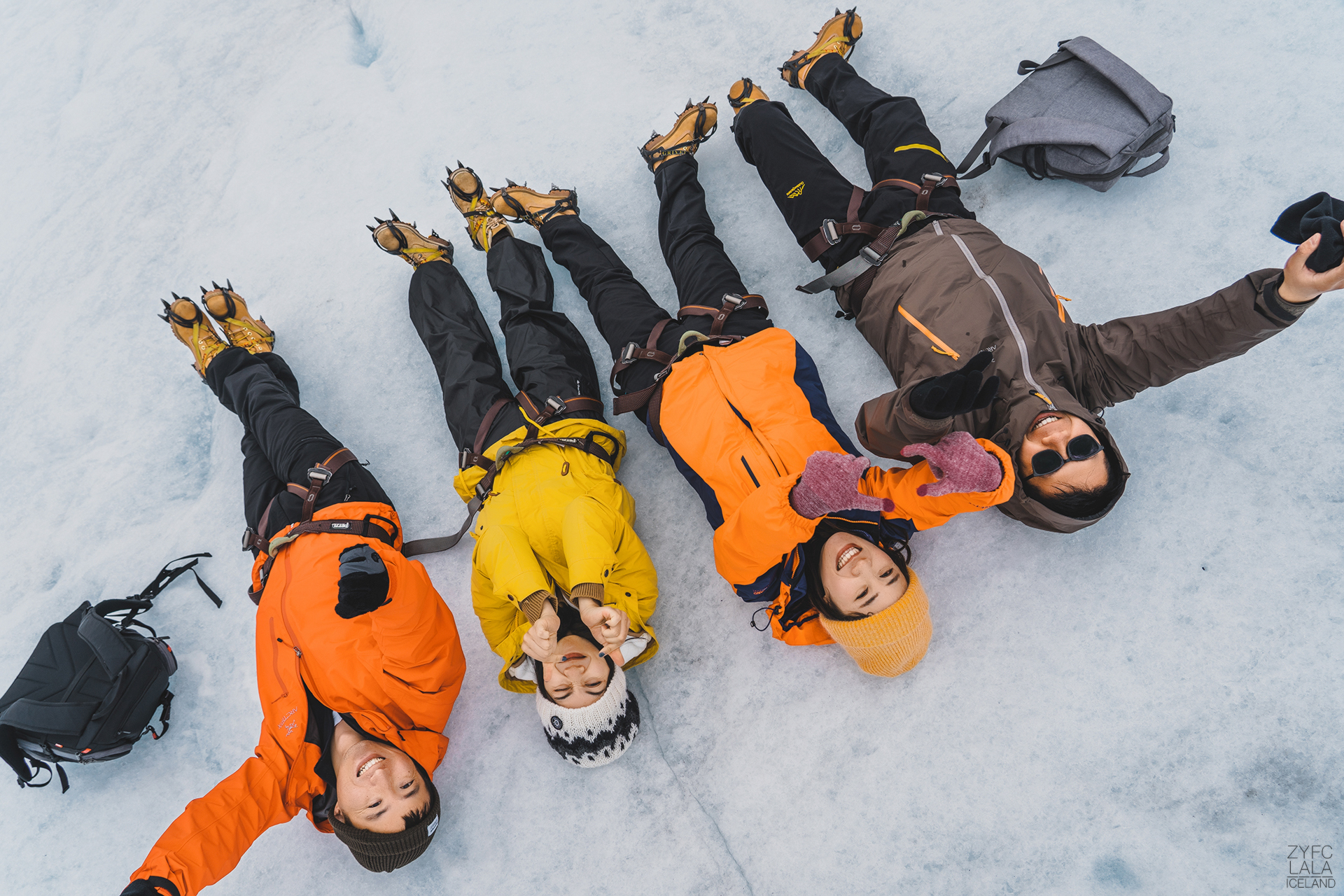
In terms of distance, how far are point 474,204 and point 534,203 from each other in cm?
33

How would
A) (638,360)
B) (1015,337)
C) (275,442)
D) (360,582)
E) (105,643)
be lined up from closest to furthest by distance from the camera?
1. (360,582)
2. (1015,337)
3. (105,643)
4. (638,360)
5. (275,442)

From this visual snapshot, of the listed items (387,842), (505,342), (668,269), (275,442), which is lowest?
(387,842)

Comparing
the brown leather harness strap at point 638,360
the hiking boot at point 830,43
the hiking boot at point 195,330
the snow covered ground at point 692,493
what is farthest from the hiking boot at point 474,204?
the hiking boot at point 830,43

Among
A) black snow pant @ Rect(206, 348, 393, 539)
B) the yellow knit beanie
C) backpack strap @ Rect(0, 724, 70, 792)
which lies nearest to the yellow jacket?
black snow pant @ Rect(206, 348, 393, 539)

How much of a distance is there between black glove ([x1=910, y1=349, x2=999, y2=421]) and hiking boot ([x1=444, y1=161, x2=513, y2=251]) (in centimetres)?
240

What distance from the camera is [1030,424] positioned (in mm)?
2422

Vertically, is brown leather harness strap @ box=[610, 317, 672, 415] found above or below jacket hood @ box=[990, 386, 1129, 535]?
above

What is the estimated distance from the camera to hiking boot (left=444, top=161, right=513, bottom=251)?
142 inches

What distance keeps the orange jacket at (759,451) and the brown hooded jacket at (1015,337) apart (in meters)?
0.33

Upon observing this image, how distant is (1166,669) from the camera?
106 inches

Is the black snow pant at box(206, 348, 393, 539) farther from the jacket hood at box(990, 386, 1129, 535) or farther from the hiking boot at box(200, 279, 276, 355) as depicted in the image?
the jacket hood at box(990, 386, 1129, 535)

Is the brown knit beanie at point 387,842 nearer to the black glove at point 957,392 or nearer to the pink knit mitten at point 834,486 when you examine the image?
the pink knit mitten at point 834,486

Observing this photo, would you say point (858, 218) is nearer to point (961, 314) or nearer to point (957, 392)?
point (961, 314)

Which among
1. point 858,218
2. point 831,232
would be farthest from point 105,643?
point 858,218
